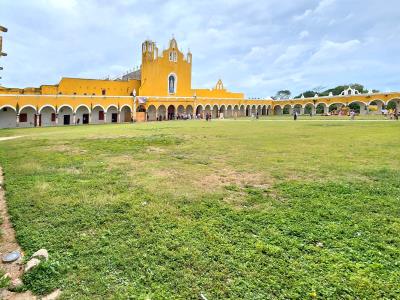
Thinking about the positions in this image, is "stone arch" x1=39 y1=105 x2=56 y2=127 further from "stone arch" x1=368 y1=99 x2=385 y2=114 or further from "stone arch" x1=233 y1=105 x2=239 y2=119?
"stone arch" x1=368 y1=99 x2=385 y2=114

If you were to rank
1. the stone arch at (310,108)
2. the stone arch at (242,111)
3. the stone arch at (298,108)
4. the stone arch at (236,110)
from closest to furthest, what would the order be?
the stone arch at (310,108) < the stone arch at (236,110) < the stone arch at (242,111) < the stone arch at (298,108)

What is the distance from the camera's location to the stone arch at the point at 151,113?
4656cm

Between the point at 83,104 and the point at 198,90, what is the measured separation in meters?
22.5

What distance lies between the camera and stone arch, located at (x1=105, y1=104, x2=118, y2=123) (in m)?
42.2

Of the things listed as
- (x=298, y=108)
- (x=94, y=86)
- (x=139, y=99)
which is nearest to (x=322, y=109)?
(x=298, y=108)

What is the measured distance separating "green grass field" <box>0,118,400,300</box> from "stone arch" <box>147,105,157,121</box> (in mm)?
40309

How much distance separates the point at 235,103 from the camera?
59.8 meters

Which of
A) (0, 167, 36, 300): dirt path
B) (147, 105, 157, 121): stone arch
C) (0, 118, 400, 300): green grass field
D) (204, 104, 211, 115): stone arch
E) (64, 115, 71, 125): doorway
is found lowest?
(0, 167, 36, 300): dirt path

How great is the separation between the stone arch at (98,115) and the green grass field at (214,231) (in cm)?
3636

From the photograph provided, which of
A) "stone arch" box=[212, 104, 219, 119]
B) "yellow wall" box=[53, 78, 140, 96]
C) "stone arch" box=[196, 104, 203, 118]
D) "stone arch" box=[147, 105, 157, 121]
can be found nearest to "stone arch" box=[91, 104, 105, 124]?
"yellow wall" box=[53, 78, 140, 96]

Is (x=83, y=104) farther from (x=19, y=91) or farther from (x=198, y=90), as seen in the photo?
(x=198, y=90)

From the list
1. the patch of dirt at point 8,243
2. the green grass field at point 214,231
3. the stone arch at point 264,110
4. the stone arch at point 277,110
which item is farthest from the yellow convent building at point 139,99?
the patch of dirt at point 8,243

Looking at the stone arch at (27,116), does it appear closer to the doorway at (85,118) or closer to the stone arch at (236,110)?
the doorway at (85,118)

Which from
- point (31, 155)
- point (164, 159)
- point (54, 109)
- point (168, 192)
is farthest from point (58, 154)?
point (54, 109)
